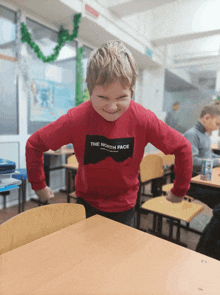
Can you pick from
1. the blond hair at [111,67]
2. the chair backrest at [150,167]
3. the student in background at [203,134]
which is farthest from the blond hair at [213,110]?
the blond hair at [111,67]

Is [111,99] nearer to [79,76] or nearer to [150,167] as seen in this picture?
[150,167]

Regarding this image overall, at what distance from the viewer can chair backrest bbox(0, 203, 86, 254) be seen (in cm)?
73

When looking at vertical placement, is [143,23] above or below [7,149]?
above

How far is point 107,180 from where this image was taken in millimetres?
1005

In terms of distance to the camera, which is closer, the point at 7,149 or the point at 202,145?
the point at 202,145

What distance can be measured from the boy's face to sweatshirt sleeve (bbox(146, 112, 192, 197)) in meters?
0.18

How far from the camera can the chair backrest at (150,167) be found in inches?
81.0

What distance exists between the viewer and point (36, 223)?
828 mm

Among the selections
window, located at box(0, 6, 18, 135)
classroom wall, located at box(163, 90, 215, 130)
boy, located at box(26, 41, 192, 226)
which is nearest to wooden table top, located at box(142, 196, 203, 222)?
boy, located at box(26, 41, 192, 226)

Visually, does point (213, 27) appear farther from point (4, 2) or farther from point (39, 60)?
point (4, 2)

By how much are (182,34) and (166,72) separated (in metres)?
1.59

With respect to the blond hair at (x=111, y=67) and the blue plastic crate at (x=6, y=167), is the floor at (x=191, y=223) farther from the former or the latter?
the blond hair at (x=111, y=67)

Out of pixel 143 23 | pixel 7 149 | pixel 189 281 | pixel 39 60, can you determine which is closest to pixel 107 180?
pixel 189 281

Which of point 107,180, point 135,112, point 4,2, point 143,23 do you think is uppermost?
point 143,23
